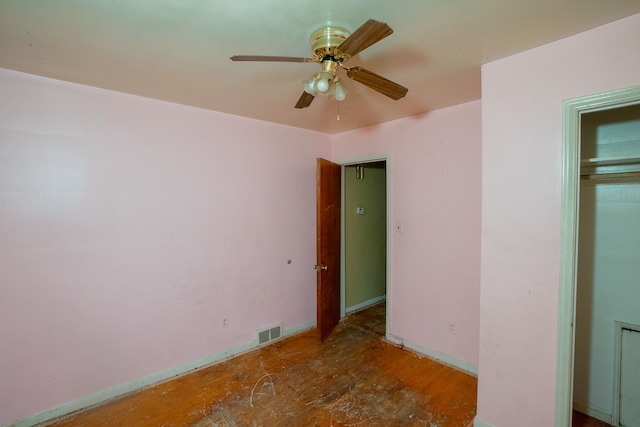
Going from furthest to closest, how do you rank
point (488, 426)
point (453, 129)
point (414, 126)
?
point (414, 126), point (453, 129), point (488, 426)

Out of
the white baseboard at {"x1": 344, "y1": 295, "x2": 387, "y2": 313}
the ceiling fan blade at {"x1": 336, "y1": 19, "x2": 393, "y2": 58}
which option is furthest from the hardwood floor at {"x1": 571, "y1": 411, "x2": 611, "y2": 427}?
the ceiling fan blade at {"x1": 336, "y1": 19, "x2": 393, "y2": 58}

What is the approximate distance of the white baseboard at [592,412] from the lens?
2.02 metres

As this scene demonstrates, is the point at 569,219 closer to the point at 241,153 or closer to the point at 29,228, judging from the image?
the point at 241,153

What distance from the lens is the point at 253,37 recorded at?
1.56 meters

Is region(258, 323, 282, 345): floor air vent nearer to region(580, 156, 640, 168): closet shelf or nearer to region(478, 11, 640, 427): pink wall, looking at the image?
region(478, 11, 640, 427): pink wall

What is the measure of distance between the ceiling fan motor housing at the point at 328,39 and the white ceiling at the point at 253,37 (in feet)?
0.10

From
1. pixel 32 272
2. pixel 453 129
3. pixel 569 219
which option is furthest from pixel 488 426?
pixel 32 272

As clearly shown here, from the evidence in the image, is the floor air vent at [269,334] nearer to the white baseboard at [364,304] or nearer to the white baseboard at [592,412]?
the white baseboard at [364,304]

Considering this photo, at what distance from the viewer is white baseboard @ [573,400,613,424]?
2023mm

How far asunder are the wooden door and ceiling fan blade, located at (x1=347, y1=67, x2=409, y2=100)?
157cm

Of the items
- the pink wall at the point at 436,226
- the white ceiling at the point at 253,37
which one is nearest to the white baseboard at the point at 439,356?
the pink wall at the point at 436,226

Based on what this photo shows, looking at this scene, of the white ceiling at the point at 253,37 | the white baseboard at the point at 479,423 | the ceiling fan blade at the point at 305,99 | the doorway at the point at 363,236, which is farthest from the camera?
the doorway at the point at 363,236

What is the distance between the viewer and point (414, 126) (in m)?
3.00

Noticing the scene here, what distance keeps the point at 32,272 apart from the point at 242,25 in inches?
85.5
